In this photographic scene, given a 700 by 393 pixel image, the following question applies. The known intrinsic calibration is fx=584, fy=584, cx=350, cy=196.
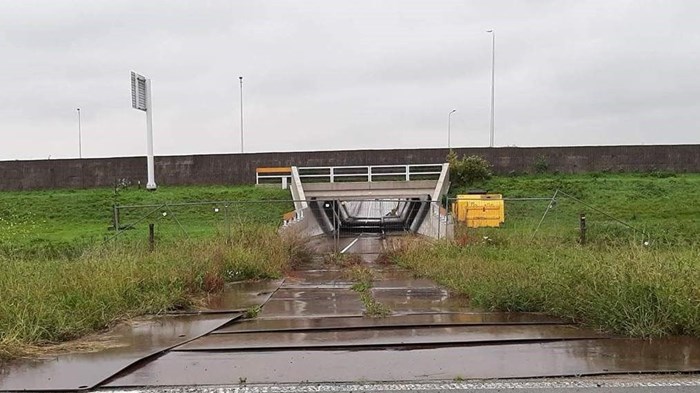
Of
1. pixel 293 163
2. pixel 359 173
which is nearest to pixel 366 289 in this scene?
pixel 359 173

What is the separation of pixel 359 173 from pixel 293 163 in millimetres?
4383

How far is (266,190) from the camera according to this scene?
→ 32.4 meters

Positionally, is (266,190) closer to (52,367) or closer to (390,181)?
(390,181)

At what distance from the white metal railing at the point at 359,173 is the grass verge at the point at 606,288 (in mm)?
22209

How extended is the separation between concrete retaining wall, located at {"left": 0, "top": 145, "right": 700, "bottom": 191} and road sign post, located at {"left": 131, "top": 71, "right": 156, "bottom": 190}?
1.82m

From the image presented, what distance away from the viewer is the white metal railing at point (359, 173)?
32312mm

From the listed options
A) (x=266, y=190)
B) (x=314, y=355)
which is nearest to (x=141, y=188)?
(x=266, y=190)

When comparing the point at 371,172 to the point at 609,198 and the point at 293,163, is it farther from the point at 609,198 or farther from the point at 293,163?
the point at 609,198

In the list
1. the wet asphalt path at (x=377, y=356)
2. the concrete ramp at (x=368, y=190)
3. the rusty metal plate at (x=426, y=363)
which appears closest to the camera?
the wet asphalt path at (x=377, y=356)

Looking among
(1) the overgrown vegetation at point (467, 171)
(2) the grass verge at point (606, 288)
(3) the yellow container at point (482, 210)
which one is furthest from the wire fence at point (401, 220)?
(2) the grass verge at point (606, 288)

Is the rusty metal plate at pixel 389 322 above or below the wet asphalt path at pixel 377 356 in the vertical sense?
below

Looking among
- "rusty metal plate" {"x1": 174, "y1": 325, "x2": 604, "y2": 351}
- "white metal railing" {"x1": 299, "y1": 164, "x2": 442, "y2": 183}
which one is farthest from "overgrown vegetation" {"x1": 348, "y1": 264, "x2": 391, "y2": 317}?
"white metal railing" {"x1": 299, "y1": 164, "x2": 442, "y2": 183}

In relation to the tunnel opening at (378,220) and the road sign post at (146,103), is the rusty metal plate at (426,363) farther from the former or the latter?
the road sign post at (146,103)

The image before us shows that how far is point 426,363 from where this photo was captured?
5660mm
